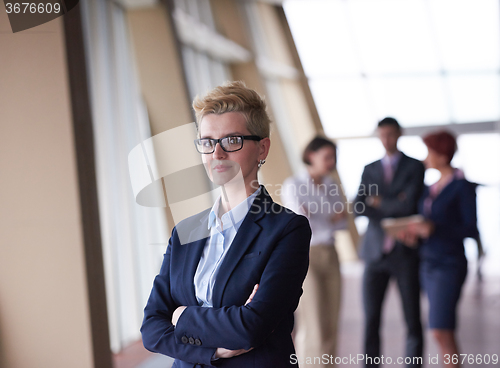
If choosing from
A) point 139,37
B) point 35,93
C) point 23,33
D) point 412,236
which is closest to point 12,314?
point 35,93

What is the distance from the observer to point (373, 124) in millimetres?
3818

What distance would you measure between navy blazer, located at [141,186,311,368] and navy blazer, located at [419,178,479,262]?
1838mm

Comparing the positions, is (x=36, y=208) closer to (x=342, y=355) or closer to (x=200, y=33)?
(x=200, y=33)

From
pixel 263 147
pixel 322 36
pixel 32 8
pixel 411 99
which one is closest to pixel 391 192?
pixel 411 99

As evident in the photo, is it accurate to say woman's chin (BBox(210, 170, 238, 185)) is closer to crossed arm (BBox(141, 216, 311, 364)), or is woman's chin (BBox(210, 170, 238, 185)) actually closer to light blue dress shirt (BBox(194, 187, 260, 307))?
light blue dress shirt (BBox(194, 187, 260, 307))

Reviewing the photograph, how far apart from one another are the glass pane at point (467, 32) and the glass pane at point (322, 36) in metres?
0.78

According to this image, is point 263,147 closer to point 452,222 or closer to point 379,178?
point 379,178

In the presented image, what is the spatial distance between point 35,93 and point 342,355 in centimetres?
277

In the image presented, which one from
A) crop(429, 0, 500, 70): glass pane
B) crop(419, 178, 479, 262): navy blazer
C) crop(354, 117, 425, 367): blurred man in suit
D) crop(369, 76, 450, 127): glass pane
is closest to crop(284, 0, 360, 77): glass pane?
crop(369, 76, 450, 127): glass pane

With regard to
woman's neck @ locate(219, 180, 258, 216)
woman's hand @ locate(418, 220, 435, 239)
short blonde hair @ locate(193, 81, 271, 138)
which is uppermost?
short blonde hair @ locate(193, 81, 271, 138)

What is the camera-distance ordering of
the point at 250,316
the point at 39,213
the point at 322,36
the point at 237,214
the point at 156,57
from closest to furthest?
the point at 250,316
the point at 237,214
the point at 39,213
the point at 156,57
the point at 322,36

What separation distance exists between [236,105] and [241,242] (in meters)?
0.37

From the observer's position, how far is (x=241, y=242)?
3.60 feet

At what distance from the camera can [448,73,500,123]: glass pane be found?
11.7 feet
